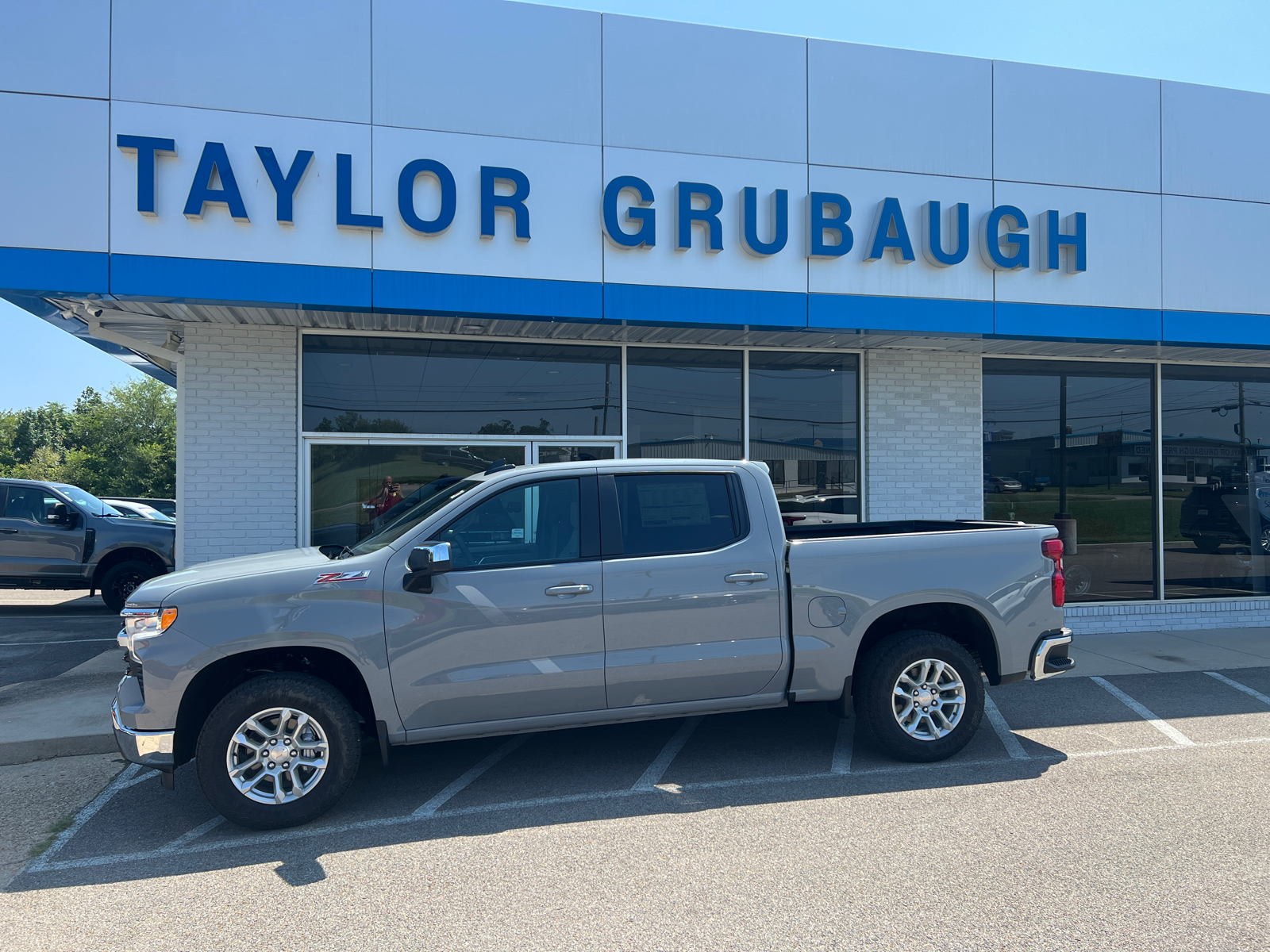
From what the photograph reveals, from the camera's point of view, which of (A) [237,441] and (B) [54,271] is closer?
(B) [54,271]

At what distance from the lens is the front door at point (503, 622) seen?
4801 mm

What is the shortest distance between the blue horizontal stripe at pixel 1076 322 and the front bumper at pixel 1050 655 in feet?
14.8

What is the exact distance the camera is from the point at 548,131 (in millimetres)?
8391

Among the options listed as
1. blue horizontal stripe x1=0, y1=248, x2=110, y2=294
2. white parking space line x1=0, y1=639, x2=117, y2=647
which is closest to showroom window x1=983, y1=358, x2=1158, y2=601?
blue horizontal stripe x1=0, y1=248, x2=110, y2=294

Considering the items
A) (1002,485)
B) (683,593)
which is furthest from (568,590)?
(1002,485)

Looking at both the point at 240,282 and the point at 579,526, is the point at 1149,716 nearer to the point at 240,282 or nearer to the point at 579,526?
the point at 579,526

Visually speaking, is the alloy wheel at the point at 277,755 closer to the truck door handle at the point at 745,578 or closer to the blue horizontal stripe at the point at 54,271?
the truck door handle at the point at 745,578

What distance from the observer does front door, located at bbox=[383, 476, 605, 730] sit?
15.8 ft

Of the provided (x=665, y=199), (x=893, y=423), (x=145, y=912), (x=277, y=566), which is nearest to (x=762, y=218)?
(x=665, y=199)

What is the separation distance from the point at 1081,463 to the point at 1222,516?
7.97 feet

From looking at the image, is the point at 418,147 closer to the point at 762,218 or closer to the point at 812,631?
the point at 762,218

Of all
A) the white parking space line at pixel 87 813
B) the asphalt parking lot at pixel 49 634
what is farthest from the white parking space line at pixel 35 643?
the white parking space line at pixel 87 813

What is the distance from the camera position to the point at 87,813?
4.91 meters

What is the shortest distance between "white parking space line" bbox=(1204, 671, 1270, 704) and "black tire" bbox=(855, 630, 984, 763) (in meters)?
3.49
